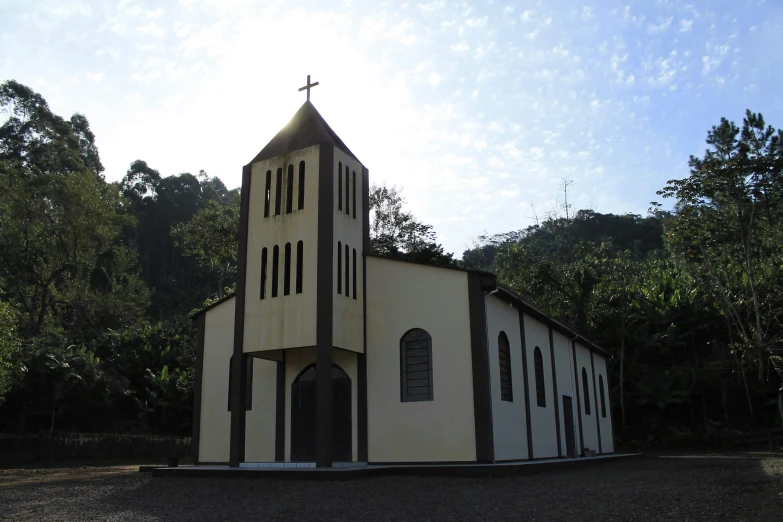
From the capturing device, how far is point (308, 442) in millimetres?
17328

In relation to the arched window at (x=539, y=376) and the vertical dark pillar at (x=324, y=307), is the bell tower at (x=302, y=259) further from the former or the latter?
the arched window at (x=539, y=376)

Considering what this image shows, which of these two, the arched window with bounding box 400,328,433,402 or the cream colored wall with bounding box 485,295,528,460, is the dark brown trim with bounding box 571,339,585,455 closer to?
the cream colored wall with bounding box 485,295,528,460

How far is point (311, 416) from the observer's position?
1744 cm

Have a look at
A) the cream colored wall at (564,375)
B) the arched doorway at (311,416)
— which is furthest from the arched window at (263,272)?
the cream colored wall at (564,375)

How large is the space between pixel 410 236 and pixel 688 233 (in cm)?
1604

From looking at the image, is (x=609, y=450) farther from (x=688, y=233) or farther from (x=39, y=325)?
(x=39, y=325)

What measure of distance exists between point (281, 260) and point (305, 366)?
3.11 m

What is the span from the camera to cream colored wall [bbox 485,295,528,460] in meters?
16.2

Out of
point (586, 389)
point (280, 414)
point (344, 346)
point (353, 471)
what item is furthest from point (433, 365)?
point (586, 389)

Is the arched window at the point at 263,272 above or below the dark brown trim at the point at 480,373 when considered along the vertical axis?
above

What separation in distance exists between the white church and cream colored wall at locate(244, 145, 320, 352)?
33 mm

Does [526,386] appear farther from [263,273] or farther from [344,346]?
[263,273]

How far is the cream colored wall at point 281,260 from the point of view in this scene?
16141mm

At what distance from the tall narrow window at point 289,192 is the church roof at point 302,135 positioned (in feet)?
2.16
